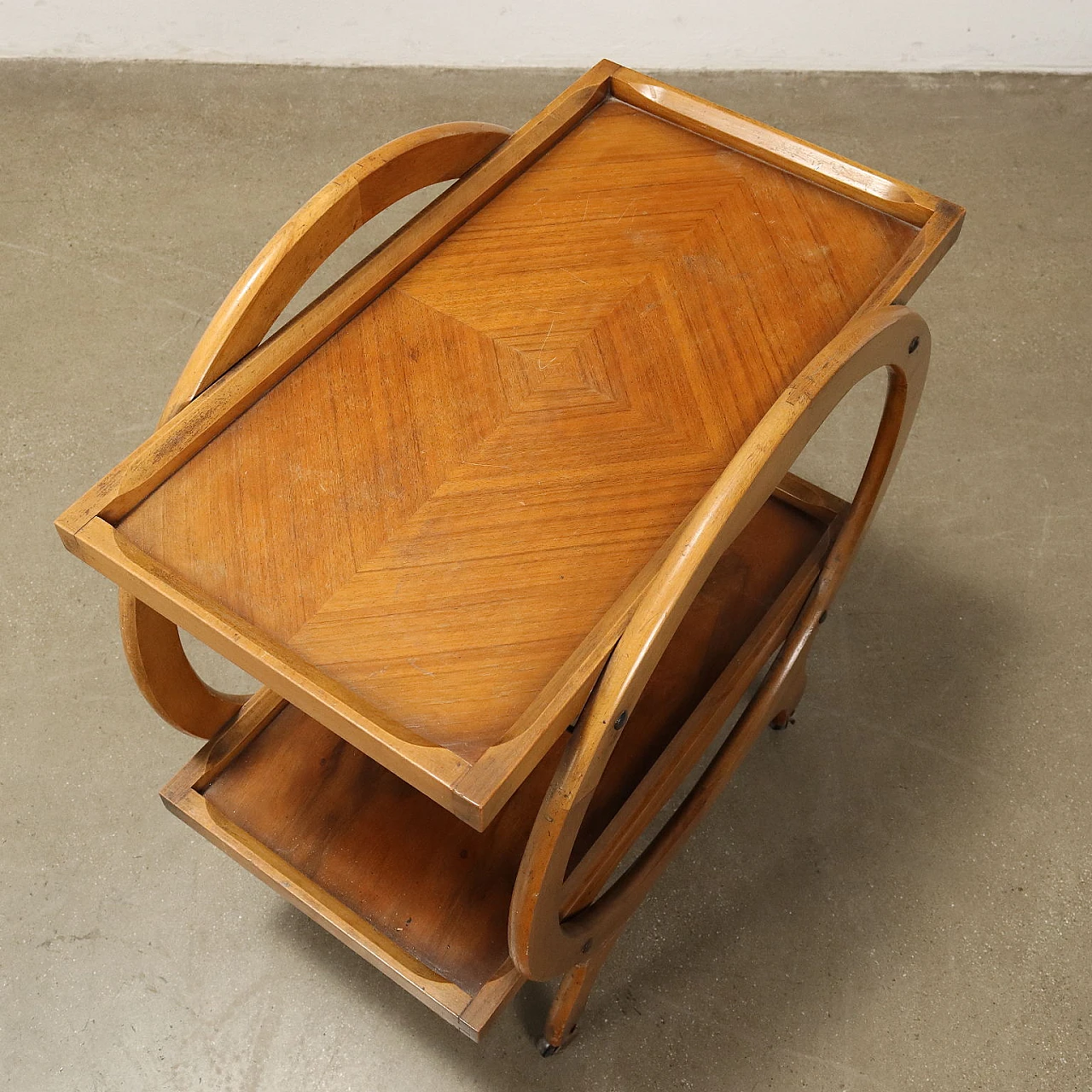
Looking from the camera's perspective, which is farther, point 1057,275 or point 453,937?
point 1057,275

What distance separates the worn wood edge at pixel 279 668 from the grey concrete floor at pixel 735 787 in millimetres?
717

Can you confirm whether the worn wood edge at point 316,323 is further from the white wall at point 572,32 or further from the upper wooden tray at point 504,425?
the white wall at point 572,32

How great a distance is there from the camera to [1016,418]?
217 cm

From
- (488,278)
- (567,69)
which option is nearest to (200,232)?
(567,69)

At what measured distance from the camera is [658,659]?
1.02 meters

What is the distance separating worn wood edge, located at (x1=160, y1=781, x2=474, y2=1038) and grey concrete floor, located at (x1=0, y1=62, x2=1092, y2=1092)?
34 cm

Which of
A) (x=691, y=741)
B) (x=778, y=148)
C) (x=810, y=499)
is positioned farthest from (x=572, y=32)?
(x=691, y=741)

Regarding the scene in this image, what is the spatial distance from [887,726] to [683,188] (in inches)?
34.1

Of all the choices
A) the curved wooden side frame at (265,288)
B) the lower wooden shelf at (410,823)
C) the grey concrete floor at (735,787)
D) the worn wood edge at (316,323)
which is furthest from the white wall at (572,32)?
the lower wooden shelf at (410,823)

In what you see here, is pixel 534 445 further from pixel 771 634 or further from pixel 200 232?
pixel 200 232

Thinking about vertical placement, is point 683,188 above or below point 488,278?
above

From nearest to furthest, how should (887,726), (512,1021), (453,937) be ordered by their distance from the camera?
(453,937) → (512,1021) → (887,726)

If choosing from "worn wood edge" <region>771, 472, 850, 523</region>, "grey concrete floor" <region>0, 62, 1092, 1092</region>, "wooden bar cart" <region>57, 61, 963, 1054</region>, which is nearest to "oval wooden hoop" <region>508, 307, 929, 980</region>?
"wooden bar cart" <region>57, 61, 963, 1054</region>

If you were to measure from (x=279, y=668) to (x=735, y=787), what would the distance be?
3.07 feet
